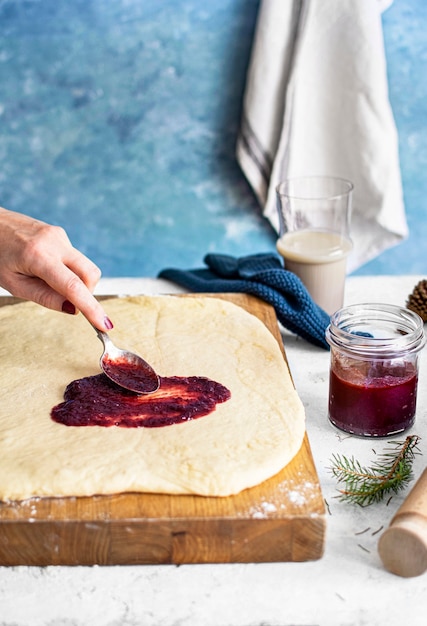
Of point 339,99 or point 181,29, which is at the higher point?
point 181,29

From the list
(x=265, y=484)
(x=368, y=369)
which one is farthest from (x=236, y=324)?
(x=265, y=484)

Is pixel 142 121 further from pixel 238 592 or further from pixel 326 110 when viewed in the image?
pixel 238 592

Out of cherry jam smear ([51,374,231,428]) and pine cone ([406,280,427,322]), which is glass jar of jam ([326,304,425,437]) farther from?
pine cone ([406,280,427,322])

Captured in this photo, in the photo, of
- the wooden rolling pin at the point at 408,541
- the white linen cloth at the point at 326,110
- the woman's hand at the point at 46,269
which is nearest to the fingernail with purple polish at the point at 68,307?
the woman's hand at the point at 46,269

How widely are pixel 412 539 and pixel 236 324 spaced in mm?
642

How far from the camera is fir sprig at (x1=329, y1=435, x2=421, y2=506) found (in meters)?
1.05

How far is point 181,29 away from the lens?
263cm

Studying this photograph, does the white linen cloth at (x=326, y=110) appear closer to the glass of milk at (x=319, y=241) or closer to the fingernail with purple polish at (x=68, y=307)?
the glass of milk at (x=319, y=241)

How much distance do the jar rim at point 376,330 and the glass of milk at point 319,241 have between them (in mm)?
339

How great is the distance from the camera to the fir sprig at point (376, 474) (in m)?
1.05

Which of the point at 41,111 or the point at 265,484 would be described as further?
the point at 41,111

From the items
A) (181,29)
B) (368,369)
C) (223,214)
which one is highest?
(181,29)

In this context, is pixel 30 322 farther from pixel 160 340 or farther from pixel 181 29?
pixel 181 29

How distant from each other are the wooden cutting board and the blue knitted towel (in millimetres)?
566
